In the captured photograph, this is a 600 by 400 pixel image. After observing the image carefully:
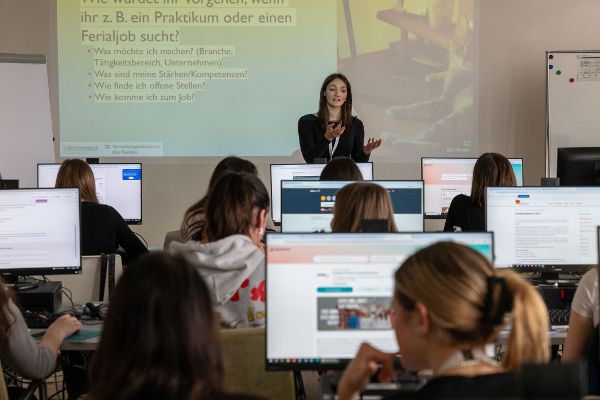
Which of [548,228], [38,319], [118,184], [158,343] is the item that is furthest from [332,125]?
[158,343]

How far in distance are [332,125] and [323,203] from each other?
1799mm

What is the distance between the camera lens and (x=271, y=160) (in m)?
7.67

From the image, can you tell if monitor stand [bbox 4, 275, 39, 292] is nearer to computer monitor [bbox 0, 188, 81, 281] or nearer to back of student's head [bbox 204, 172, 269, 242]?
computer monitor [bbox 0, 188, 81, 281]

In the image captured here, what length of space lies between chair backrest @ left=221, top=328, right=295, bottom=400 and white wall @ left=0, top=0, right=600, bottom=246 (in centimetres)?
514

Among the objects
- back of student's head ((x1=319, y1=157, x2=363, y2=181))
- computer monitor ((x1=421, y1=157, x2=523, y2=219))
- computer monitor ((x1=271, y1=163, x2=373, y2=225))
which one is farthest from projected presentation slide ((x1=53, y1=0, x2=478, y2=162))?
back of student's head ((x1=319, y1=157, x2=363, y2=181))

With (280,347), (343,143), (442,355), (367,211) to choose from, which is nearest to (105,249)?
(343,143)

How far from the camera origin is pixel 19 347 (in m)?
2.78

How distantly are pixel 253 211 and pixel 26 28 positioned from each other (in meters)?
5.30

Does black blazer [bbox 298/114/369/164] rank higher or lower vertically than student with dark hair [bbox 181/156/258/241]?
higher

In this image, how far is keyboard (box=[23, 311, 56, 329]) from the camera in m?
3.54

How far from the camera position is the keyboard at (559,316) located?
11.4 ft

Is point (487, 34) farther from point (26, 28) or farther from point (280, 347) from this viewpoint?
point (280, 347)

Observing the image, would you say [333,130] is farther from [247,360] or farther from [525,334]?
[525,334]

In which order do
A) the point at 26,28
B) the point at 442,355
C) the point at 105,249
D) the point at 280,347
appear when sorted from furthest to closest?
the point at 26,28 → the point at 105,249 → the point at 280,347 → the point at 442,355
